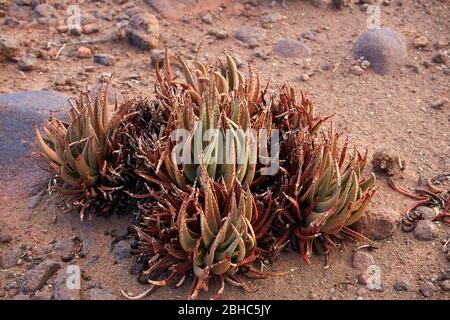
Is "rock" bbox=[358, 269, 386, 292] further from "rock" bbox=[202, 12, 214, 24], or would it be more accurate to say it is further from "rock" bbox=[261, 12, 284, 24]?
"rock" bbox=[202, 12, 214, 24]

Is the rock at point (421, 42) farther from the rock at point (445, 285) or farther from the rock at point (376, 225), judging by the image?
the rock at point (445, 285)

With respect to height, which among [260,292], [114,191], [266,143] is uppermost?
[266,143]

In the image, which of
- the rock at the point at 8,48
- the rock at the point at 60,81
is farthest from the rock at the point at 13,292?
the rock at the point at 8,48

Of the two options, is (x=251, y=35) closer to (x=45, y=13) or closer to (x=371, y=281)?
(x=45, y=13)

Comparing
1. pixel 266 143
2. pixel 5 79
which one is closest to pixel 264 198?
→ pixel 266 143

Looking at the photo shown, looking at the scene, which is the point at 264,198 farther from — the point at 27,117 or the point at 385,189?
the point at 27,117

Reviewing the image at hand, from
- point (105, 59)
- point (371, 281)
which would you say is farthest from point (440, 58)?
point (105, 59)
